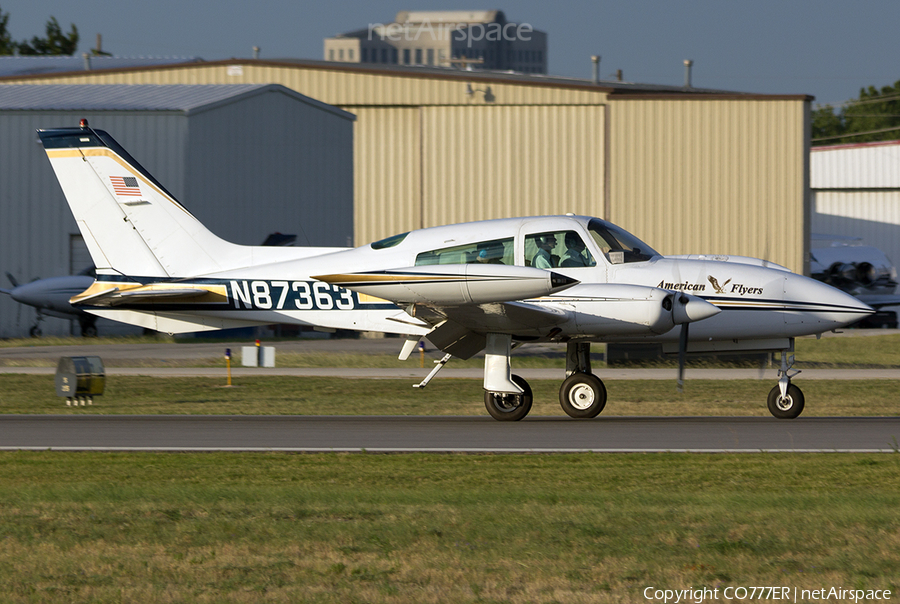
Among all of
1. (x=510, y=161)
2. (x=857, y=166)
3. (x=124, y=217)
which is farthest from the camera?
(x=857, y=166)

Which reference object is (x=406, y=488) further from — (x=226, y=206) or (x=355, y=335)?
(x=355, y=335)

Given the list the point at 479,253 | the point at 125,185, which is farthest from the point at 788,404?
the point at 125,185

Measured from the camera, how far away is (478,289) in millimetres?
12570

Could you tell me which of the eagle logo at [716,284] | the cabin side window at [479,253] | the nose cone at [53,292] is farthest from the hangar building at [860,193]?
the cabin side window at [479,253]

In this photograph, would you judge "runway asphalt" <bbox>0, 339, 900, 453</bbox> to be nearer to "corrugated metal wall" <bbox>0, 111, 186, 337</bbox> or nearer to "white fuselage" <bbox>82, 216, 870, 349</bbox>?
"white fuselage" <bbox>82, 216, 870, 349</bbox>

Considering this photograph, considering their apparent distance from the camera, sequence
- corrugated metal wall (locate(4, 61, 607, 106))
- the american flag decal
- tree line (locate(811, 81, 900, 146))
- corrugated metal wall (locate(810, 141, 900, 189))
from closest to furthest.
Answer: the american flag decal < corrugated metal wall (locate(4, 61, 607, 106)) < corrugated metal wall (locate(810, 141, 900, 189)) < tree line (locate(811, 81, 900, 146))

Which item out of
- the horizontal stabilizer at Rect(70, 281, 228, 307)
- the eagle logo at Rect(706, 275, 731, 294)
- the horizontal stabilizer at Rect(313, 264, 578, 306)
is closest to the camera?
the horizontal stabilizer at Rect(313, 264, 578, 306)

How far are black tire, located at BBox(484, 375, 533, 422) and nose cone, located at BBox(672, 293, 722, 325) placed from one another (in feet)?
7.84

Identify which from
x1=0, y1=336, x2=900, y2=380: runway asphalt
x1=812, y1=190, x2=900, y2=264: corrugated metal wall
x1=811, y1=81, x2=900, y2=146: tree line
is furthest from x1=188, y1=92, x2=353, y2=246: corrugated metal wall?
x1=811, y1=81, x2=900, y2=146: tree line

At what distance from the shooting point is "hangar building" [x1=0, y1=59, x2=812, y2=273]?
41938mm

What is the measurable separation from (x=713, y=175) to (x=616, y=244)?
29530 millimetres

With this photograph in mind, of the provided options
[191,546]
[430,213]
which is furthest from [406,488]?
[430,213]

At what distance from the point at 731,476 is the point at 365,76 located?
1431 inches

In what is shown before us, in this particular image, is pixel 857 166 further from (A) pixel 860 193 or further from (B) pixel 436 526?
(B) pixel 436 526
